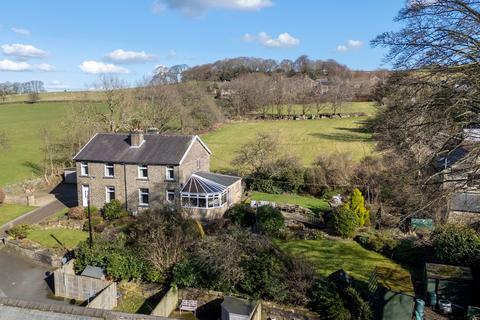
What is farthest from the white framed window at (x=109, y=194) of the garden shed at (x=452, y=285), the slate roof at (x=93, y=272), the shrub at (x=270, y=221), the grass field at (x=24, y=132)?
the garden shed at (x=452, y=285)

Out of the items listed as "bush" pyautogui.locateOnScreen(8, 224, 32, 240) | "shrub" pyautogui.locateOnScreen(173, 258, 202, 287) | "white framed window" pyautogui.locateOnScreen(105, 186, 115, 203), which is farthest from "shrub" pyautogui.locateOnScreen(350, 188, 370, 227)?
"bush" pyautogui.locateOnScreen(8, 224, 32, 240)

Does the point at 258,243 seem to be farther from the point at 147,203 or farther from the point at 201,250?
the point at 147,203

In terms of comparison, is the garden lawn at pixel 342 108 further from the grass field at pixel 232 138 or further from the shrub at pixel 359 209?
the shrub at pixel 359 209

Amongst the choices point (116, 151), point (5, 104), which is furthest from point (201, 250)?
point (5, 104)

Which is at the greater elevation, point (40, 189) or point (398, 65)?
point (398, 65)

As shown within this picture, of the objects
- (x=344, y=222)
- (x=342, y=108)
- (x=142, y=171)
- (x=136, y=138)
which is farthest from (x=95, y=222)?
(x=342, y=108)
